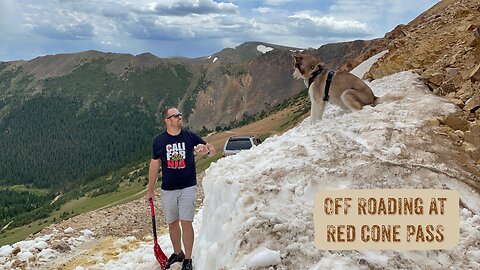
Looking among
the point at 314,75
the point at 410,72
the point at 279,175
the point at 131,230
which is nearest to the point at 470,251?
the point at 279,175

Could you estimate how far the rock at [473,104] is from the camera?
8.81 meters

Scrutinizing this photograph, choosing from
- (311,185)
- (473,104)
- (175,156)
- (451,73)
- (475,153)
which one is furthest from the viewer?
(451,73)

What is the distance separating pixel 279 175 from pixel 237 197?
64 cm

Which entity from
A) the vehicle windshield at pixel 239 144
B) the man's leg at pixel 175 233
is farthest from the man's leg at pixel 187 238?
the vehicle windshield at pixel 239 144

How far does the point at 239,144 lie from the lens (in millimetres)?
20250

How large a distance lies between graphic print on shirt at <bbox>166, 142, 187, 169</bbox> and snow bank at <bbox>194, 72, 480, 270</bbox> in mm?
538

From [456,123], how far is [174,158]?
4271 mm

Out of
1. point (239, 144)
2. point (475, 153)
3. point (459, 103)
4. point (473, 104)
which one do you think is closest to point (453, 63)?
point (459, 103)

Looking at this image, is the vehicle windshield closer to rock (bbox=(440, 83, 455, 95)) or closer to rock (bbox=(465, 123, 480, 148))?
rock (bbox=(440, 83, 455, 95))

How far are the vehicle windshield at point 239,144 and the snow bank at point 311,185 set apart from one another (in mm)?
11495

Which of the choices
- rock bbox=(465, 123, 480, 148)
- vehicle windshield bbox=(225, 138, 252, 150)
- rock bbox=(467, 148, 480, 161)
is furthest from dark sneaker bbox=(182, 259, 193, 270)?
vehicle windshield bbox=(225, 138, 252, 150)

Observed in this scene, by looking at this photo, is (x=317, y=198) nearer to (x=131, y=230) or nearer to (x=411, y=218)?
(x=411, y=218)

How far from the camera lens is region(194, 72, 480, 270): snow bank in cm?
502

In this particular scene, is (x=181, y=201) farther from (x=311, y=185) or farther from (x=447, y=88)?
(x=447, y=88)
